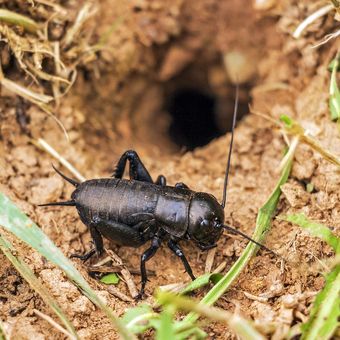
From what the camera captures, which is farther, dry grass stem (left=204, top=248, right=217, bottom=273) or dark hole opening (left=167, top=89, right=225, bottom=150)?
dark hole opening (left=167, top=89, right=225, bottom=150)

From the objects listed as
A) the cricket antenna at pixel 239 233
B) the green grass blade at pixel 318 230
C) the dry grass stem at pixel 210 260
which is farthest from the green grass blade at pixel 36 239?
the green grass blade at pixel 318 230

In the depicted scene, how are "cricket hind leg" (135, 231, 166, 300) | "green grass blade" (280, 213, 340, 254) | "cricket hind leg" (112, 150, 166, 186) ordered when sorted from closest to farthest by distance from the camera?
"green grass blade" (280, 213, 340, 254)
"cricket hind leg" (135, 231, 166, 300)
"cricket hind leg" (112, 150, 166, 186)

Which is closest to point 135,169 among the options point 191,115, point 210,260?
point 210,260

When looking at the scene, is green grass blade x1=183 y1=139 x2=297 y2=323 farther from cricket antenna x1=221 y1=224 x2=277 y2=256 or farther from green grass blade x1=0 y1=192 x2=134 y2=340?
green grass blade x1=0 y1=192 x2=134 y2=340

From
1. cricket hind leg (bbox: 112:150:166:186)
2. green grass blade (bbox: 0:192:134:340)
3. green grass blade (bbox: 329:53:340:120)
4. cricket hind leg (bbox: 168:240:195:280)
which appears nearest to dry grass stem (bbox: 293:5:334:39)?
green grass blade (bbox: 329:53:340:120)

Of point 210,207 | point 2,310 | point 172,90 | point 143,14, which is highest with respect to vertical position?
point 143,14

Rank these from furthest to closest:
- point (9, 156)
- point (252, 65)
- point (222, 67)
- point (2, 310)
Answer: point (222, 67), point (252, 65), point (9, 156), point (2, 310)

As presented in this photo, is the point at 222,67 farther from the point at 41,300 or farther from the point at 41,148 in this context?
the point at 41,300

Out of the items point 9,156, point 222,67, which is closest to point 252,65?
point 222,67
